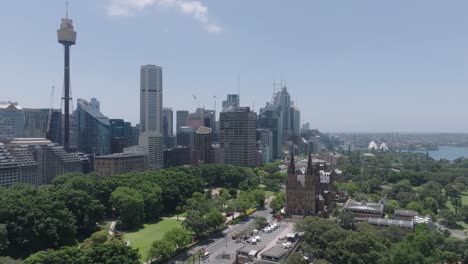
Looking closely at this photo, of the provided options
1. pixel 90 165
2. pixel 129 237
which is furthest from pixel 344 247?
pixel 90 165

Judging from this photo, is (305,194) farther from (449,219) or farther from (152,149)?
(152,149)

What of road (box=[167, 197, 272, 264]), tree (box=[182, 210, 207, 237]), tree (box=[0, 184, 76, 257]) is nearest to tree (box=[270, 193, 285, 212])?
road (box=[167, 197, 272, 264])

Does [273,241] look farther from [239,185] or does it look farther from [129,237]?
[239,185]

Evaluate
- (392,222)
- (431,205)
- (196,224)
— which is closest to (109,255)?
(196,224)

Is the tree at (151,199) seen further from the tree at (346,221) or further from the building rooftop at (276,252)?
the tree at (346,221)

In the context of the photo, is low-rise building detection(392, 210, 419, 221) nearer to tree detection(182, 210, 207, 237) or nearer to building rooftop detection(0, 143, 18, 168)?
tree detection(182, 210, 207, 237)
